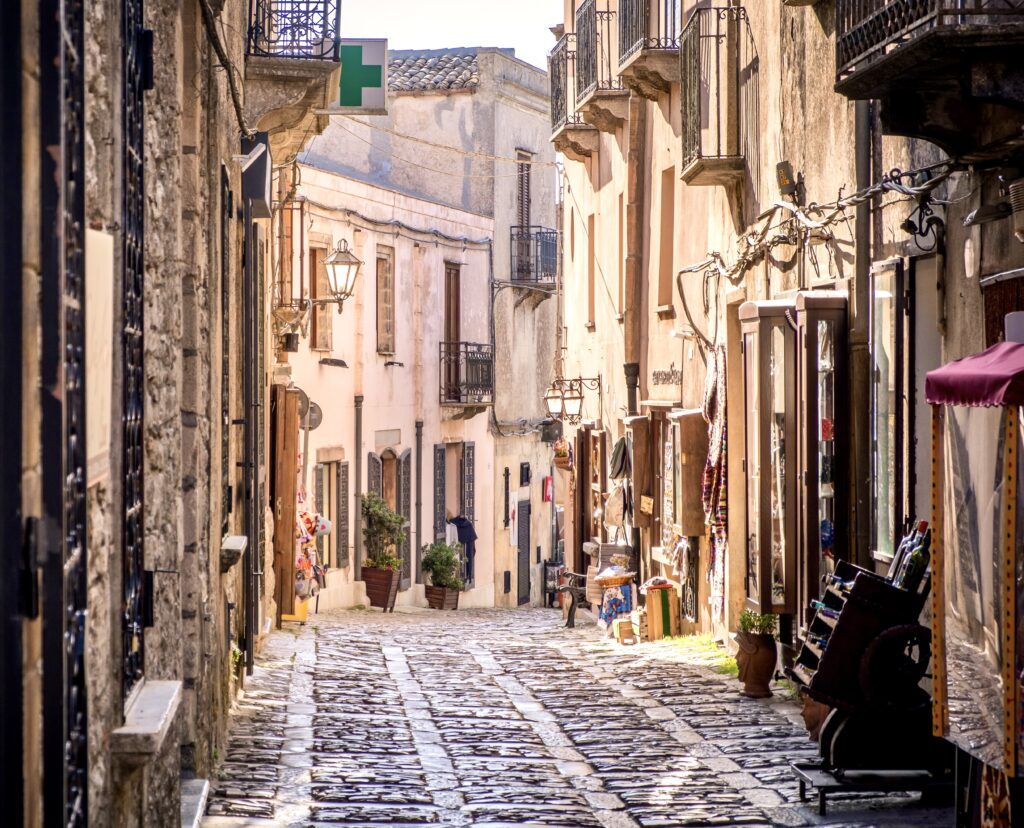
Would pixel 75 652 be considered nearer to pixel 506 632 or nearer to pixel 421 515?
pixel 506 632

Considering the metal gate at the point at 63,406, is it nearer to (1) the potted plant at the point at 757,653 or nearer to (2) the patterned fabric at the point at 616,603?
(1) the potted plant at the point at 757,653

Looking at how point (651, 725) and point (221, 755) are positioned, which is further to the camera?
point (651, 725)

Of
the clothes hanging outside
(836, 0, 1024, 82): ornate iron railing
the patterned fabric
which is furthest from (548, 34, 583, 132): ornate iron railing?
(836, 0, 1024, 82): ornate iron railing

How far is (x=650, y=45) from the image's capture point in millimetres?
18062

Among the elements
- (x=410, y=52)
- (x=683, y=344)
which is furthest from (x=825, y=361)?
(x=410, y=52)

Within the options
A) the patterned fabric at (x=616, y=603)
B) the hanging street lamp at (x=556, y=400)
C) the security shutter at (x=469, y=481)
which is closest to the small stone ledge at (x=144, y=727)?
the patterned fabric at (x=616, y=603)

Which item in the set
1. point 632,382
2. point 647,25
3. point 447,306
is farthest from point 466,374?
point 647,25

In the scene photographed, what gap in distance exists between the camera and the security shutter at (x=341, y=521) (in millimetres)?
24438

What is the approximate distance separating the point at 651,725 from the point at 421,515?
18.5 metres

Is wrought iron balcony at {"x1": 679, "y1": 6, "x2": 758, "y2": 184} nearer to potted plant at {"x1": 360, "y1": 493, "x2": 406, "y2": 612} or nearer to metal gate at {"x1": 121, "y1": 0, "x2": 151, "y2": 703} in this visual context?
metal gate at {"x1": 121, "y1": 0, "x2": 151, "y2": 703}

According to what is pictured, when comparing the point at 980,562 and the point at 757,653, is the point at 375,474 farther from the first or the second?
the point at 980,562

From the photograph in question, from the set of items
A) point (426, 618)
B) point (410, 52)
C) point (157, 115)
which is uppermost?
point (410, 52)

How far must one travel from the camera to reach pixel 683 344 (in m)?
17.4

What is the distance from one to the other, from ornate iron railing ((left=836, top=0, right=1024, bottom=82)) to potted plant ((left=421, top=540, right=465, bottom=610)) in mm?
19936
